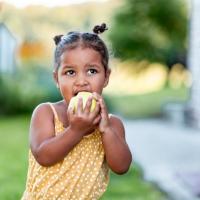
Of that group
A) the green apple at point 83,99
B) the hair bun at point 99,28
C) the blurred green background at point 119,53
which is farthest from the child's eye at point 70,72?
the blurred green background at point 119,53

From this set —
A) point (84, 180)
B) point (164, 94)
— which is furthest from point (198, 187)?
point (164, 94)

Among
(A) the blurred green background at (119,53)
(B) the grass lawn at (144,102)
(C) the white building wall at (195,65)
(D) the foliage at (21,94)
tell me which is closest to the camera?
(C) the white building wall at (195,65)

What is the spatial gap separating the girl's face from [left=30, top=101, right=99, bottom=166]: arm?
0.11 meters

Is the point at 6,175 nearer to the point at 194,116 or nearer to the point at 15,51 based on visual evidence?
the point at 194,116

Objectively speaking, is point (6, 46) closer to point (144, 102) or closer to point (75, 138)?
point (144, 102)

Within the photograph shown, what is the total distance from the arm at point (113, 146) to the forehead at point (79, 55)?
0.52 ft

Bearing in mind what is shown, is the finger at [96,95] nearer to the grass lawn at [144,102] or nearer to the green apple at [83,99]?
the green apple at [83,99]

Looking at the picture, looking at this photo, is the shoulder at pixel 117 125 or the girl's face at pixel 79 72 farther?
the shoulder at pixel 117 125

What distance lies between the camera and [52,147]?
2350mm

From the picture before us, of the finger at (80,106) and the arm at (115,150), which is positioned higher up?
the finger at (80,106)

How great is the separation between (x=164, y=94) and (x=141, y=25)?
117 inches

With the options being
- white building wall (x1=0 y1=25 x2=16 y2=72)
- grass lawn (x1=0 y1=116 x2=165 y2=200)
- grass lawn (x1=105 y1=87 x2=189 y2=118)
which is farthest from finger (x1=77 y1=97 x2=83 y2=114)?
white building wall (x1=0 y1=25 x2=16 y2=72)

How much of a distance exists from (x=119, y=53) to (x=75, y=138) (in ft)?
42.7

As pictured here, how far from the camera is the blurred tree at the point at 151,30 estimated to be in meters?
15.5
